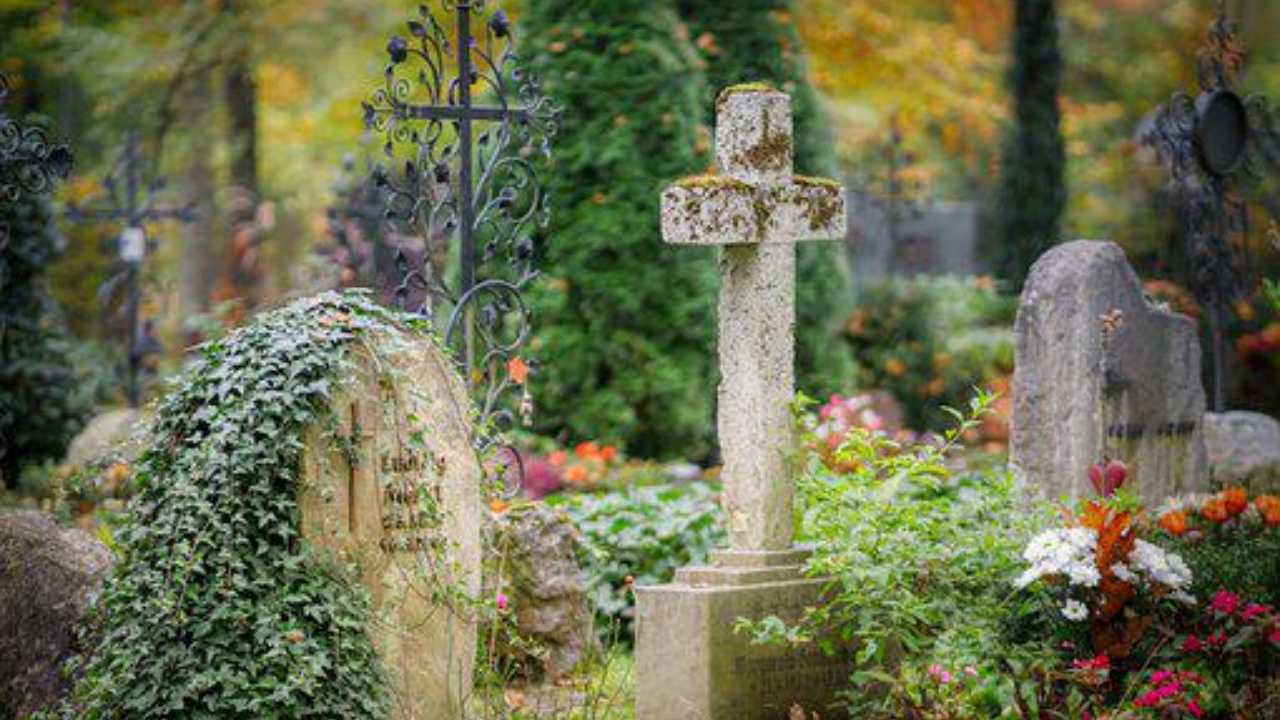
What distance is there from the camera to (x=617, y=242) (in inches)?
503

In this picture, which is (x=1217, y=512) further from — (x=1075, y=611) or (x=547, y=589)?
(x=547, y=589)

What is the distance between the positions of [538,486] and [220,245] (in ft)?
45.0

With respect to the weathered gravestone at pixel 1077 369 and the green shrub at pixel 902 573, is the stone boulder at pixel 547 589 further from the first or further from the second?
the weathered gravestone at pixel 1077 369

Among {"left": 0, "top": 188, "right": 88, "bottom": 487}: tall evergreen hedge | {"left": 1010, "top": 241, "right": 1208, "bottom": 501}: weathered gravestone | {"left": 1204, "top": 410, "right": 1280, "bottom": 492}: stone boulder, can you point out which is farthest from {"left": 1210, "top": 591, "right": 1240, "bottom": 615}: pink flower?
{"left": 0, "top": 188, "right": 88, "bottom": 487}: tall evergreen hedge

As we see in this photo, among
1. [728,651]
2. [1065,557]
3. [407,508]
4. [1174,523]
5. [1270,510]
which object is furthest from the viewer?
[1270,510]

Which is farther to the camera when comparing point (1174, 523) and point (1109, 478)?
point (1174, 523)

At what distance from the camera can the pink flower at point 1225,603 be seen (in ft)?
21.2

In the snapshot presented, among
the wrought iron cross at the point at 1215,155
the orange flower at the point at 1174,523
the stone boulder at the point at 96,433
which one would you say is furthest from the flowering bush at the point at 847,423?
the stone boulder at the point at 96,433

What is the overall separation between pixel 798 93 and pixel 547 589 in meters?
6.98

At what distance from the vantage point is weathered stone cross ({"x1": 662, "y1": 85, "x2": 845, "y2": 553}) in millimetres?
7090

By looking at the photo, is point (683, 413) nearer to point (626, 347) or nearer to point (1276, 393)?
point (626, 347)

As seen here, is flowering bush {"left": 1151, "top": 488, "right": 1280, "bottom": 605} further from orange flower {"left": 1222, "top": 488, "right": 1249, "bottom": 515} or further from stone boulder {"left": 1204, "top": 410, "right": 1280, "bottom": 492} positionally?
stone boulder {"left": 1204, "top": 410, "right": 1280, "bottom": 492}

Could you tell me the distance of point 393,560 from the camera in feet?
21.9

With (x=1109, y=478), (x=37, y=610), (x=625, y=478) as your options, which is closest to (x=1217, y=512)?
(x=1109, y=478)
